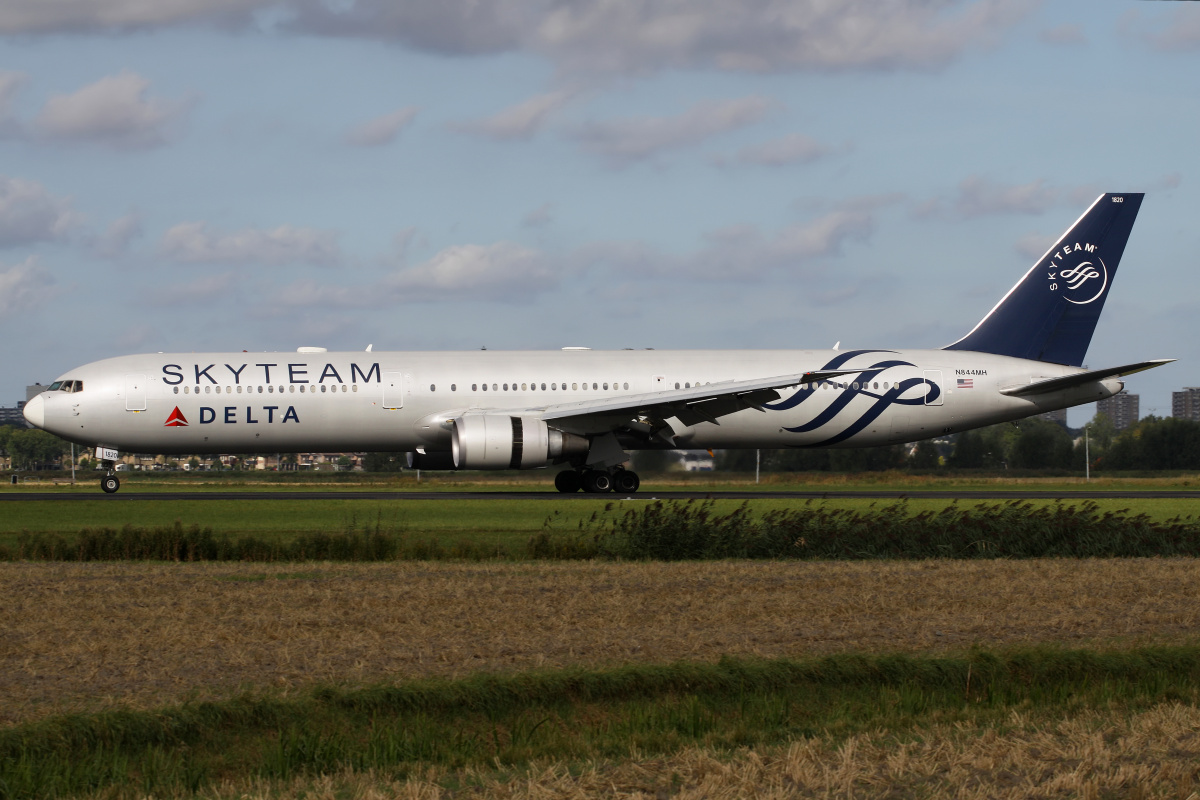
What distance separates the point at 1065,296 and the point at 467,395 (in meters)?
17.4

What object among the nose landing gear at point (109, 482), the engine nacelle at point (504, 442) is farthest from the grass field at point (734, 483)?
the engine nacelle at point (504, 442)

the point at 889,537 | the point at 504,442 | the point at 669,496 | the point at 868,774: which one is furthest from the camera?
the point at 669,496

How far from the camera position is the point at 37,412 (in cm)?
3000

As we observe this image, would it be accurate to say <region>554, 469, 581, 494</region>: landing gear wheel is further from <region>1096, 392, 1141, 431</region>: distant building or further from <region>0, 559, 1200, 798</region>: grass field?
<region>1096, 392, 1141, 431</region>: distant building

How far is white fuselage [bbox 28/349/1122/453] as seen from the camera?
2959cm

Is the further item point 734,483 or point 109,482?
point 734,483

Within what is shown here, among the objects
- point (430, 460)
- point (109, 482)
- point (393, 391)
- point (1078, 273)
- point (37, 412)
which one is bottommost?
point (109, 482)

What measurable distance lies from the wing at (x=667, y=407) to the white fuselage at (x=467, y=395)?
108cm

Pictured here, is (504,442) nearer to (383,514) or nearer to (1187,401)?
(383,514)

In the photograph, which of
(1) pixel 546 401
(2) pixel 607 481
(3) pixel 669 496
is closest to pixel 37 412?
(1) pixel 546 401

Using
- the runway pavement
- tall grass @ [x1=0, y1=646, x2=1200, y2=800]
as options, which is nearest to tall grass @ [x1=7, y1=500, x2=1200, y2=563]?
tall grass @ [x1=0, y1=646, x2=1200, y2=800]

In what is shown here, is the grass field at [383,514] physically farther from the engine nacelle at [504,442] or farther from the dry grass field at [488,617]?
the dry grass field at [488,617]

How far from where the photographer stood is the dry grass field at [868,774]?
5758 millimetres

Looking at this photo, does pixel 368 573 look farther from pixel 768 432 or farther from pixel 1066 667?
pixel 768 432
